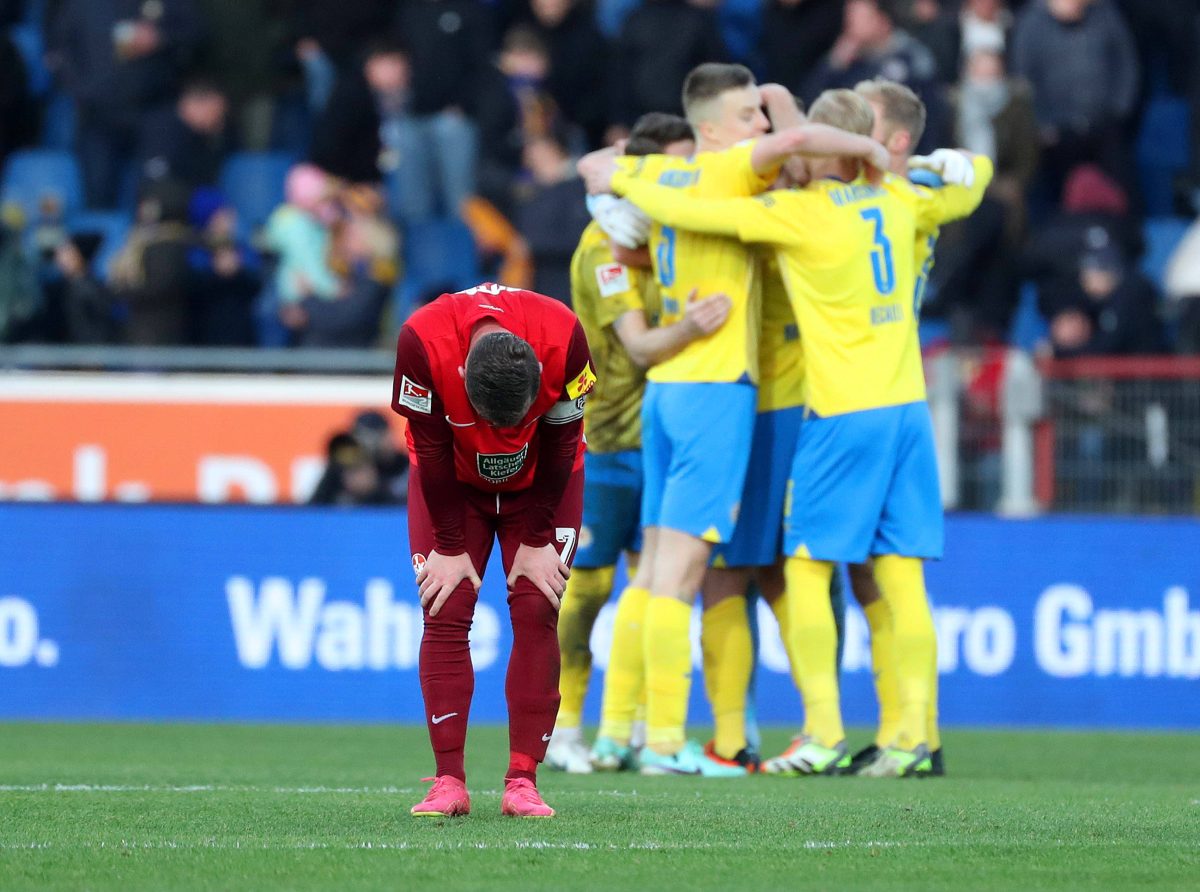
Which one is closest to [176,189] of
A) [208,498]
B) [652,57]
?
[208,498]

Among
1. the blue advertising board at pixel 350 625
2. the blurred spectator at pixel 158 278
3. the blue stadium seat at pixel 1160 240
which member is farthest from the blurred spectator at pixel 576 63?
the blue advertising board at pixel 350 625

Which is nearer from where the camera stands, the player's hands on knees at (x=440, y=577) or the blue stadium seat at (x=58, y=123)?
the player's hands on knees at (x=440, y=577)

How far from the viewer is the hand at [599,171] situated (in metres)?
8.66

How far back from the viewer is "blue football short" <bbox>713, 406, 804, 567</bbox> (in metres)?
8.66

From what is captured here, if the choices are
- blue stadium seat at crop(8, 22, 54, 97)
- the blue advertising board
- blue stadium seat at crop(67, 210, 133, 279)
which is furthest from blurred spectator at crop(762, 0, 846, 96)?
blue stadium seat at crop(8, 22, 54, 97)

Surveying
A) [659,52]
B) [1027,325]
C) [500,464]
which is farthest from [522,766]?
[659,52]

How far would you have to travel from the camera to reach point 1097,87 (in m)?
15.3

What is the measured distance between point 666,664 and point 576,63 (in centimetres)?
844

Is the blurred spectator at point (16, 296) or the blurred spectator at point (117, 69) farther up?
the blurred spectator at point (117, 69)

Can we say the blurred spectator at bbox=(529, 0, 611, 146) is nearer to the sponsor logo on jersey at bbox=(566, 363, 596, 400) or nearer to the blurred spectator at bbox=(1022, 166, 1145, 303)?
the blurred spectator at bbox=(1022, 166, 1145, 303)

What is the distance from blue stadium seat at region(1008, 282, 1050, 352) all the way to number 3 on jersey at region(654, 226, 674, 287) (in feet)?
22.7

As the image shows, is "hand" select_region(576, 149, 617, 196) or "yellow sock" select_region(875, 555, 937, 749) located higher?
"hand" select_region(576, 149, 617, 196)

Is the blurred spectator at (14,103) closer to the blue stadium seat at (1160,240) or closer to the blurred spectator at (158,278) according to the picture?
the blurred spectator at (158,278)

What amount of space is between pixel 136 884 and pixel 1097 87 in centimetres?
1209
